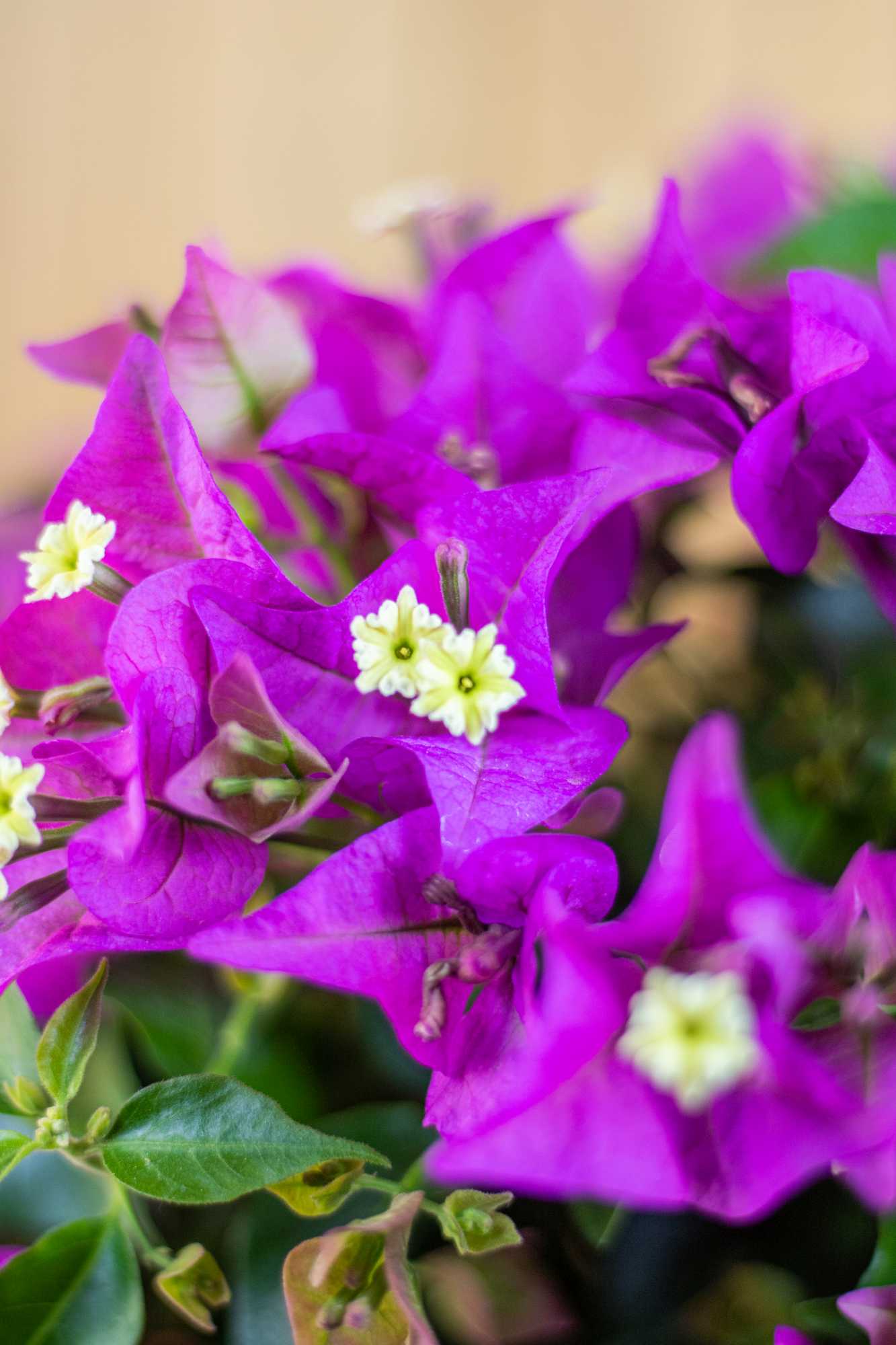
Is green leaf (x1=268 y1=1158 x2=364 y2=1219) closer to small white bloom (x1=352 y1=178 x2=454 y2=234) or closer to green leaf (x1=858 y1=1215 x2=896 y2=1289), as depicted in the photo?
green leaf (x1=858 y1=1215 x2=896 y2=1289)

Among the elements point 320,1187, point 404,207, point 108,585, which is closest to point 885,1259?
point 320,1187

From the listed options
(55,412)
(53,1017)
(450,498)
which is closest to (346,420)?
(450,498)

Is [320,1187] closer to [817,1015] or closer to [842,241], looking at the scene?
[817,1015]

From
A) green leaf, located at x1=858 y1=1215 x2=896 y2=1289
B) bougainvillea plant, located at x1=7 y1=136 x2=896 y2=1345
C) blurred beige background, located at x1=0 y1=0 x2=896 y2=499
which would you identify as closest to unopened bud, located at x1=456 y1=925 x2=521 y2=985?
bougainvillea plant, located at x1=7 y1=136 x2=896 y2=1345

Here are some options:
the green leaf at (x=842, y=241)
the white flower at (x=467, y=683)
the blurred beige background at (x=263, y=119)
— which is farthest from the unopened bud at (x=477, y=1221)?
the blurred beige background at (x=263, y=119)

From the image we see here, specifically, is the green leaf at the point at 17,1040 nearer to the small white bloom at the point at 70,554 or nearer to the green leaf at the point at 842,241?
the small white bloom at the point at 70,554

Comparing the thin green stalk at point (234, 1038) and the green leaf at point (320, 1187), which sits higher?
the green leaf at point (320, 1187)

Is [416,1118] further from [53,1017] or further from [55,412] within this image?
[55,412]
